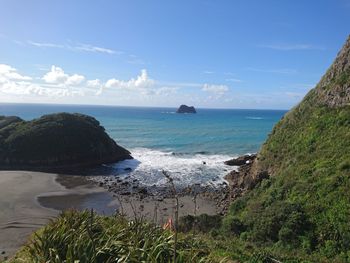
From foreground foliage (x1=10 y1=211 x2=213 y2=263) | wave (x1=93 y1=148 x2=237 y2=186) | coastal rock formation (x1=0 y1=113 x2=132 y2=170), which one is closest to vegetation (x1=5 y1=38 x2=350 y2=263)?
foreground foliage (x1=10 y1=211 x2=213 y2=263)

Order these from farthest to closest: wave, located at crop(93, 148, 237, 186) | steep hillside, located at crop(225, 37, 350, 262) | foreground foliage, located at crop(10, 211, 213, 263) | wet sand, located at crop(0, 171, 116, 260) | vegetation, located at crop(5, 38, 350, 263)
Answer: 1. wave, located at crop(93, 148, 237, 186)
2. wet sand, located at crop(0, 171, 116, 260)
3. steep hillside, located at crop(225, 37, 350, 262)
4. vegetation, located at crop(5, 38, 350, 263)
5. foreground foliage, located at crop(10, 211, 213, 263)

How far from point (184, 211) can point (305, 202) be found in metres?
12.1

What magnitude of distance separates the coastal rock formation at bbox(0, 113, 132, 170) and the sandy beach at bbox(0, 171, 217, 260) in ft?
26.0

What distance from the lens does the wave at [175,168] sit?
4406 centimetres

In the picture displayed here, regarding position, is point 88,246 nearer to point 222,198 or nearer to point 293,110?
point 222,198

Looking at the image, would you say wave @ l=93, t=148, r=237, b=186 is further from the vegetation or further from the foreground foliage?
the foreground foliage

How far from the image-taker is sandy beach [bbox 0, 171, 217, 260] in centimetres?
2606

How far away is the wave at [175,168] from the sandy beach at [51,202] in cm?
654

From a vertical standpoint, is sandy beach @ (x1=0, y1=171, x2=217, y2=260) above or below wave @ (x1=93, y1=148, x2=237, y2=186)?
below

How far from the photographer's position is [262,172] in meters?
33.3

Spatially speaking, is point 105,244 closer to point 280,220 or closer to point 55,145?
point 280,220

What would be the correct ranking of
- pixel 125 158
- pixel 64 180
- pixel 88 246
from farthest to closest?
pixel 125 158
pixel 64 180
pixel 88 246

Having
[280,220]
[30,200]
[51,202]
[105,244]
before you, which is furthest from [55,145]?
[105,244]

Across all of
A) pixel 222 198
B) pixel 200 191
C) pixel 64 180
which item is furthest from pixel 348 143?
pixel 64 180
